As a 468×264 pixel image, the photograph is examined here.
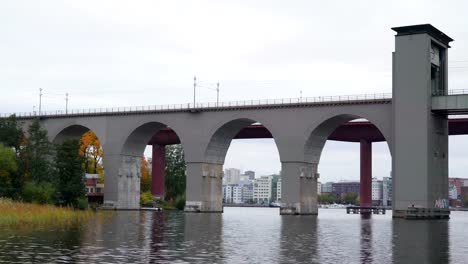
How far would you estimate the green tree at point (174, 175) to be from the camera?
15296 centimetres

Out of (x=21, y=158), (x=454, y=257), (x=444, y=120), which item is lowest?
(x=454, y=257)

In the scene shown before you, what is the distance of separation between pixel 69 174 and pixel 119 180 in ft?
84.2

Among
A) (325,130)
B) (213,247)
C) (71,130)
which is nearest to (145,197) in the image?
(71,130)

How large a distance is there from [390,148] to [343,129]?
114 feet

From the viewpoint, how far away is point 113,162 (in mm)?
109125

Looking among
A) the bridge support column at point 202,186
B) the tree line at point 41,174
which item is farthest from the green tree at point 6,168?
the bridge support column at point 202,186

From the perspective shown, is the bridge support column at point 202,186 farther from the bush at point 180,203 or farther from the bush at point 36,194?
the bush at point 36,194

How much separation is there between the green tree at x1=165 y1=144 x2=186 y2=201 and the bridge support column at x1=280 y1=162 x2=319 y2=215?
58576mm

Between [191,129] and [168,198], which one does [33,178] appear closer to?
[191,129]

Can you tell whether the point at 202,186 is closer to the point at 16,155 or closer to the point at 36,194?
the point at 16,155

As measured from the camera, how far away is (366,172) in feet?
418

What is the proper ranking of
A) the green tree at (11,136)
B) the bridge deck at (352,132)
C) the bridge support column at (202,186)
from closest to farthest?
the green tree at (11,136) < the bridge support column at (202,186) < the bridge deck at (352,132)

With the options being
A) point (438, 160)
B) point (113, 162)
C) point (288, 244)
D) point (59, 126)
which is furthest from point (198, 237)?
point (59, 126)

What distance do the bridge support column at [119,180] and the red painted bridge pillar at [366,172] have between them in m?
39.8
